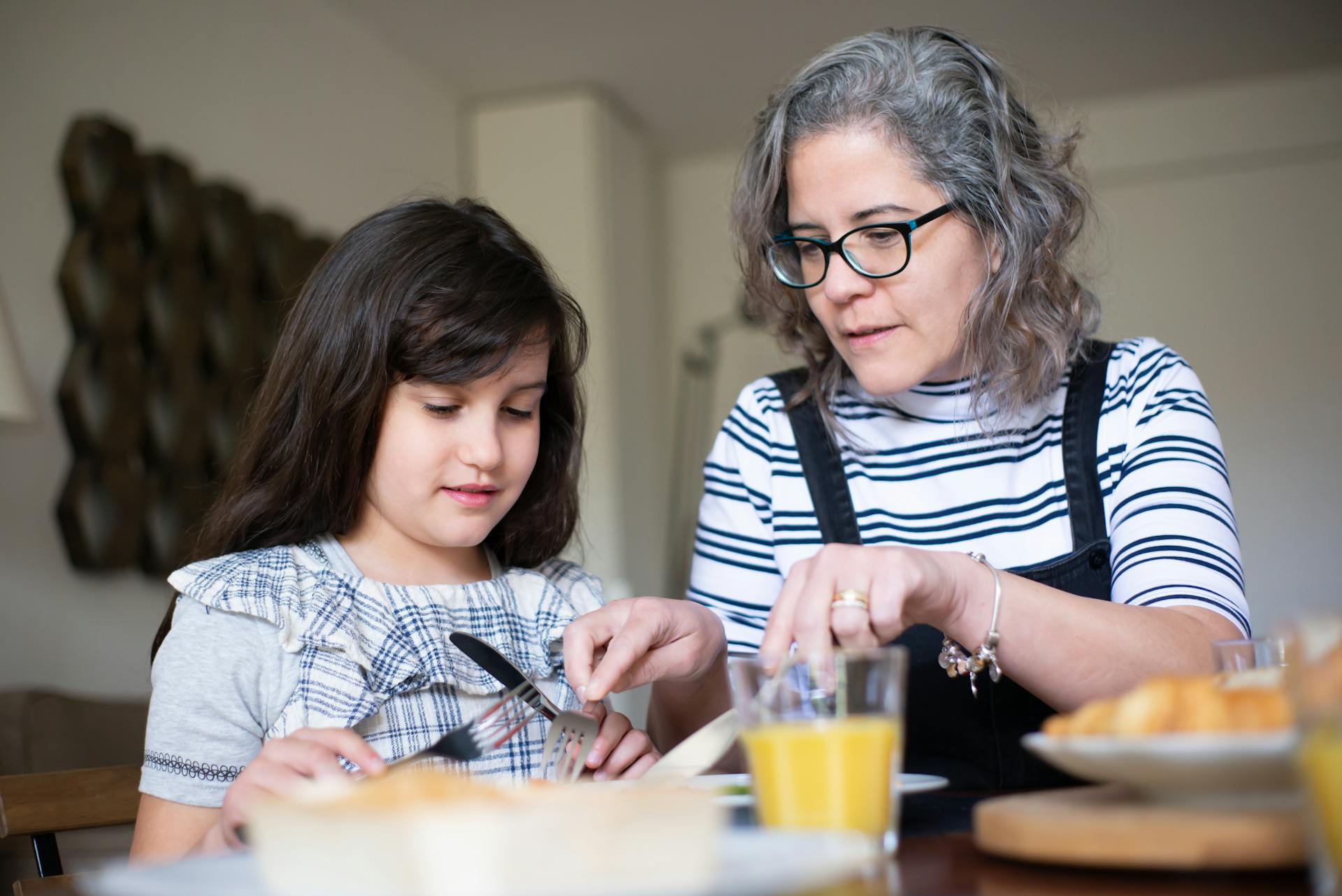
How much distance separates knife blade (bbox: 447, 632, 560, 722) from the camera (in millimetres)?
1018

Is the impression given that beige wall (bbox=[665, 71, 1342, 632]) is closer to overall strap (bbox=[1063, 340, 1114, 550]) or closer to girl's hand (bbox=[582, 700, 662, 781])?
overall strap (bbox=[1063, 340, 1114, 550])

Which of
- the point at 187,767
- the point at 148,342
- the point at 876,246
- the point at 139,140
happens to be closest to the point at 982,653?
the point at 876,246

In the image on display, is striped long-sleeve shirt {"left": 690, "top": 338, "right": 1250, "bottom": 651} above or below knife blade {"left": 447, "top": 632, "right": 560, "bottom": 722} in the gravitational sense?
above

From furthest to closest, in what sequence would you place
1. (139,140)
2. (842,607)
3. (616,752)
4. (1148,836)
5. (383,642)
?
(139,140) → (383,642) → (616,752) → (842,607) → (1148,836)

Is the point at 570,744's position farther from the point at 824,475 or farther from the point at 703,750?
the point at 824,475

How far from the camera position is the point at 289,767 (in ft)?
2.51

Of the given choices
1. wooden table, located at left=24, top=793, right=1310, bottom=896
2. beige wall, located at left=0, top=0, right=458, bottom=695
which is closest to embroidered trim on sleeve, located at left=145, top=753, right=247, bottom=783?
wooden table, located at left=24, top=793, right=1310, bottom=896

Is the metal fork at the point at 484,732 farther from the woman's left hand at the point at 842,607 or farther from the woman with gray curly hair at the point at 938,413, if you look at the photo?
the woman's left hand at the point at 842,607

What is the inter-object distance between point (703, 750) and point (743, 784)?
4 centimetres

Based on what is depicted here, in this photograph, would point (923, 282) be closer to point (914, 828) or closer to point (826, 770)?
point (914, 828)

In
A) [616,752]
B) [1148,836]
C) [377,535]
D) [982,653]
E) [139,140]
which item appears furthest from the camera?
[139,140]

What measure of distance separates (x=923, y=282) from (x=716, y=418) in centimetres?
408

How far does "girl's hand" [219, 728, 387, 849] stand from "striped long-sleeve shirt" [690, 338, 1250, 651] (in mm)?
722

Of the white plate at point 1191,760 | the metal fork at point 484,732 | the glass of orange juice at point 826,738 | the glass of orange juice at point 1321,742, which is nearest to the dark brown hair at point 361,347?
the metal fork at point 484,732
